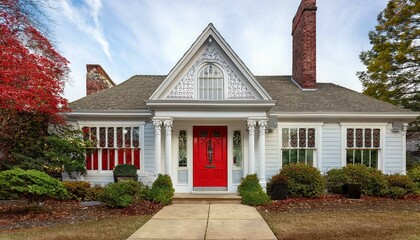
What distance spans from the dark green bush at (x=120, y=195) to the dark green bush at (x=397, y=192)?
8986 millimetres

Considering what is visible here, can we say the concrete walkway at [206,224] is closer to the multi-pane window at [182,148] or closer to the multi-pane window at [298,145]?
the multi-pane window at [182,148]

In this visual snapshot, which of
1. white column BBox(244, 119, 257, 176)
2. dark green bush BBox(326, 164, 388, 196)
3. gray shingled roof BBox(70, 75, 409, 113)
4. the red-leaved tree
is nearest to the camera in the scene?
the red-leaved tree

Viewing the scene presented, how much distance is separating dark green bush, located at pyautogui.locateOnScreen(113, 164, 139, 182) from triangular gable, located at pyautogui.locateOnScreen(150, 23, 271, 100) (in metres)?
2.87

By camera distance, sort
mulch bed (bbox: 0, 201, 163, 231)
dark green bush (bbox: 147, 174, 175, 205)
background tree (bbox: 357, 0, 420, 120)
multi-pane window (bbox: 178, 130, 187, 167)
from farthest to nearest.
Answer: background tree (bbox: 357, 0, 420, 120) < multi-pane window (bbox: 178, 130, 187, 167) < dark green bush (bbox: 147, 174, 175, 205) < mulch bed (bbox: 0, 201, 163, 231)

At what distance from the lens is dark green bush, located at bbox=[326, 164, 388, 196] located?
9539 millimetres

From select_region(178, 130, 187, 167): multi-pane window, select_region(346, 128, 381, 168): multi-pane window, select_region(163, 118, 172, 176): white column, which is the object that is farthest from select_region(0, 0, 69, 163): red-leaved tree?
select_region(346, 128, 381, 168): multi-pane window

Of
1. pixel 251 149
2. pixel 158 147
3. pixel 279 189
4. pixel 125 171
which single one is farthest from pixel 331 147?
pixel 125 171

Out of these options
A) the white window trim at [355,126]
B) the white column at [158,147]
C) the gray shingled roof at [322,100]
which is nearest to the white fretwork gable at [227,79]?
the white column at [158,147]

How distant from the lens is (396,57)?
1535cm

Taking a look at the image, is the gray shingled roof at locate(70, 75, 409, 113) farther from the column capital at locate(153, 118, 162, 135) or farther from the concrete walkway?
the concrete walkway

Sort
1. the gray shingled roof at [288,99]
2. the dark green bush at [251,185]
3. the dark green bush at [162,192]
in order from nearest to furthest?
the dark green bush at [162,192]
the dark green bush at [251,185]
the gray shingled roof at [288,99]

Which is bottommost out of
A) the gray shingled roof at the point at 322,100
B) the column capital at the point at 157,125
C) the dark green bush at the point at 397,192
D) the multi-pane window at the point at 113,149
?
the dark green bush at the point at 397,192

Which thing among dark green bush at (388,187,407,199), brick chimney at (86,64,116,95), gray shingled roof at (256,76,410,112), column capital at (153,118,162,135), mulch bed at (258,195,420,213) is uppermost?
brick chimney at (86,64,116,95)

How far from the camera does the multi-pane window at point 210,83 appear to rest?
9352 millimetres
